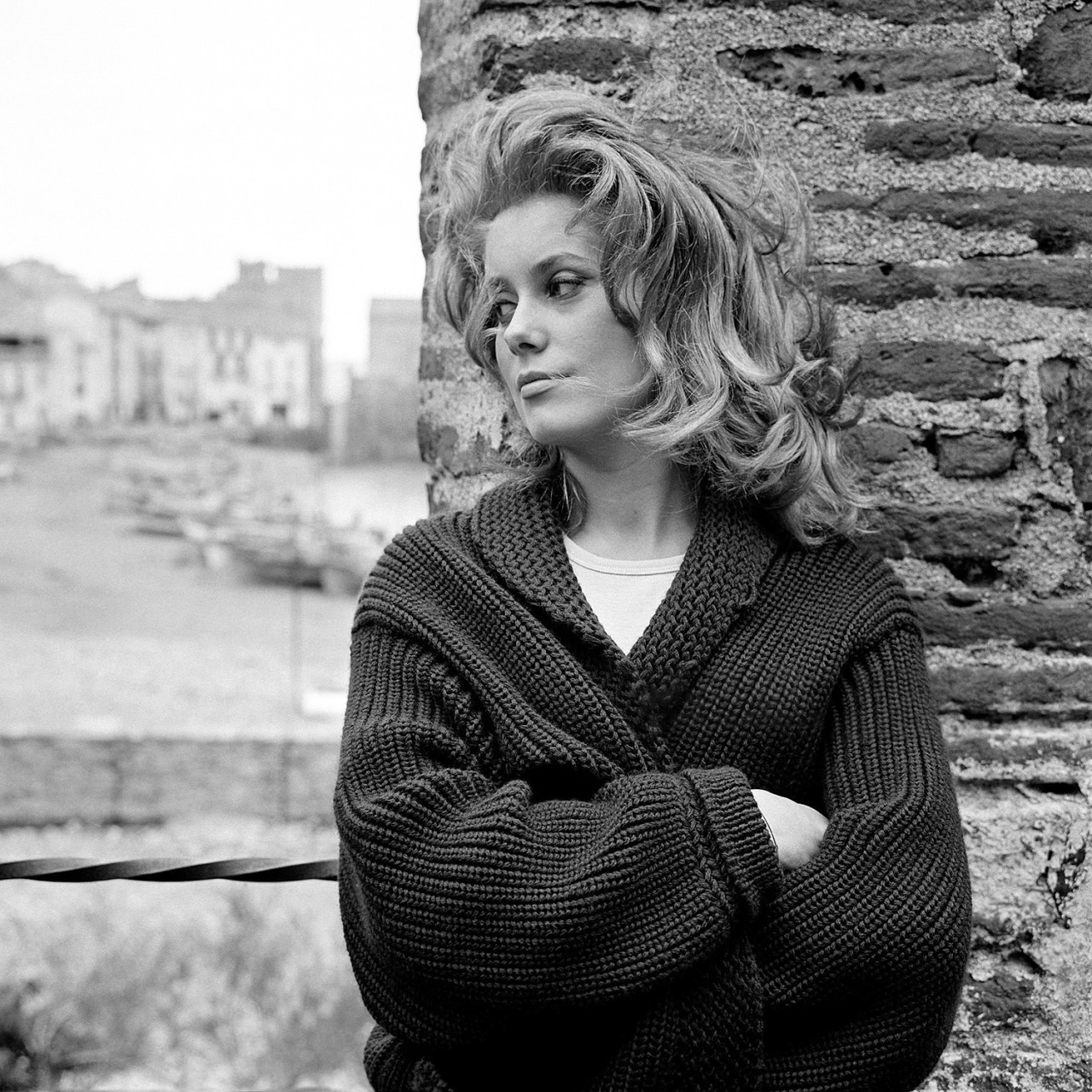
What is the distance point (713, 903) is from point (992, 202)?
1112 mm

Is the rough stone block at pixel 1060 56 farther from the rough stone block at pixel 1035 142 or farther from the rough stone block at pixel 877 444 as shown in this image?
the rough stone block at pixel 877 444

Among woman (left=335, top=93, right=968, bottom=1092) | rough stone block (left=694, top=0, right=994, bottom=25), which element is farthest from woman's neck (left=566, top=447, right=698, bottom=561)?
rough stone block (left=694, top=0, right=994, bottom=25)

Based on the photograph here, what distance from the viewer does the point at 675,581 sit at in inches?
54.9

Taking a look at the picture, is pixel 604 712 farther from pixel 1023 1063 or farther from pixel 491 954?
pixel 1023 1063

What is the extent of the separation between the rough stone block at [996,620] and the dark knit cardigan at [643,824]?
0.31 meters

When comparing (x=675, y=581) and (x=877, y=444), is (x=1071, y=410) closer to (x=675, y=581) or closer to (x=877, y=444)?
(x=877, y=444)

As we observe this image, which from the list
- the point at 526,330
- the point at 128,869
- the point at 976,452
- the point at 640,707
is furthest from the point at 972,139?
the point at 128,869

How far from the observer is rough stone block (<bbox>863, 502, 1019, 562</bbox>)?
69.8 inches

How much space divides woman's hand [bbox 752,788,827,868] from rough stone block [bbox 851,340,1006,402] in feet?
2.29

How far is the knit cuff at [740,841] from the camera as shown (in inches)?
47.0

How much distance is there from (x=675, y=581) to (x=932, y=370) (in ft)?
2.04

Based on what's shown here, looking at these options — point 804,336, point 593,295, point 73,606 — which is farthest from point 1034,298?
point 73,606

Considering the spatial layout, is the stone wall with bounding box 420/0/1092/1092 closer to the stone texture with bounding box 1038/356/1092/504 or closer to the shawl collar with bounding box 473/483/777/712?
the stone texture with bounding box 1038/356/1092/504

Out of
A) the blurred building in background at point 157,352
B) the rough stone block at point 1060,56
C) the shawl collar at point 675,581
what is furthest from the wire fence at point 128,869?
the blurred building in background at point 157,352
